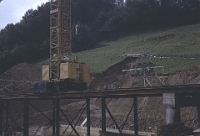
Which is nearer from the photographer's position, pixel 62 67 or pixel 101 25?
pixel 62 67

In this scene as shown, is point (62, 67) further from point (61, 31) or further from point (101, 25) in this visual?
point (101, 25)

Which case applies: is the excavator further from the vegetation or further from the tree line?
the tree line

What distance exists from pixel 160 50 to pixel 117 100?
1616cm

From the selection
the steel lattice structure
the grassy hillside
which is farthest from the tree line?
the steel lattice structure

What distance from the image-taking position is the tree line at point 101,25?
78.8m

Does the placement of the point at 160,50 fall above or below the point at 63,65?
above

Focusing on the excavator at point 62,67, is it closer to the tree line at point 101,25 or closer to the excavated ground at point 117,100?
the excavated ground at point 117,100

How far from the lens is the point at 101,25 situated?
89.2 meters

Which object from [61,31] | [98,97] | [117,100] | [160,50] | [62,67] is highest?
[61,31]

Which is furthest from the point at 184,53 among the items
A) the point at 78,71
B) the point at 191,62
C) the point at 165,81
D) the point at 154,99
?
the point at 78,71

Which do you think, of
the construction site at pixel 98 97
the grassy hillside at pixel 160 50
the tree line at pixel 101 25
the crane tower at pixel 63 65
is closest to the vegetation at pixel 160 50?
the grassy hillside at pixel 160 50

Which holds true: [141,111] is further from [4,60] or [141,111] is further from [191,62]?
[4,60]

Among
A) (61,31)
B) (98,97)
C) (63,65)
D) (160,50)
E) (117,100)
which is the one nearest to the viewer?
(98,97)

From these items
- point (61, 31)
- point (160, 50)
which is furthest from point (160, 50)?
point (61, 31)
